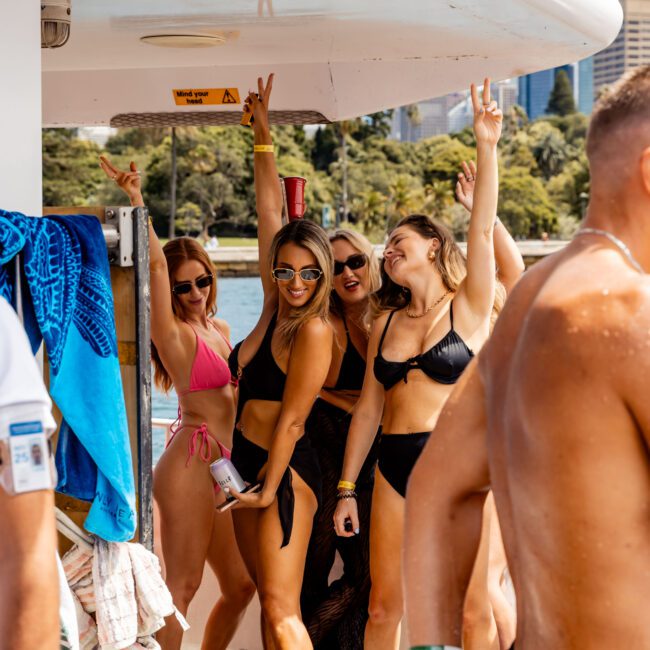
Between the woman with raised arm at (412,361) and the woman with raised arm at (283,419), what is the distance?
22 centimetres

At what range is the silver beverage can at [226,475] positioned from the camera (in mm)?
4008

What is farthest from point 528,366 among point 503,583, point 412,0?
point 503,583

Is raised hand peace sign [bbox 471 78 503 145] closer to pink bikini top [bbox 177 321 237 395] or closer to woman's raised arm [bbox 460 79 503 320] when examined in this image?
woman's raised arm [bbox 460 79 503 320]

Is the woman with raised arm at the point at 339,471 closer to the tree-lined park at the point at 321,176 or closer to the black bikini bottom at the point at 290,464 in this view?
the black bikini bottom at the point at 290,464

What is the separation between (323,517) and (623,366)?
296 cm

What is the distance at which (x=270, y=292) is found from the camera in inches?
171

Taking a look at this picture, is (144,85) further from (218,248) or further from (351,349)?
(218,248)

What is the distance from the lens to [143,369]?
296cm

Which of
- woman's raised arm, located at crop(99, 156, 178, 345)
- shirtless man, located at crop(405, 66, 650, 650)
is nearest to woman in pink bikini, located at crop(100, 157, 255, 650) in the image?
woman's raised arm, located at crop(99, 156, 178, 345)

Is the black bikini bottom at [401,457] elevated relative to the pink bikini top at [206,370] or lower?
lower

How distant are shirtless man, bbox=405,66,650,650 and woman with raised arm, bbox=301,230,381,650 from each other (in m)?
2.53

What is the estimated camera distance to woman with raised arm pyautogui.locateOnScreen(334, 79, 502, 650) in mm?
4004

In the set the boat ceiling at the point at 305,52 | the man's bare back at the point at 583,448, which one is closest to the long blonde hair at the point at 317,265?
the boat ceiling at the point at 305,52

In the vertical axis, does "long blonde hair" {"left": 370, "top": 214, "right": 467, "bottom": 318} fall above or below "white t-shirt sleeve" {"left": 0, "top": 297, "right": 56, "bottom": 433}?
above
